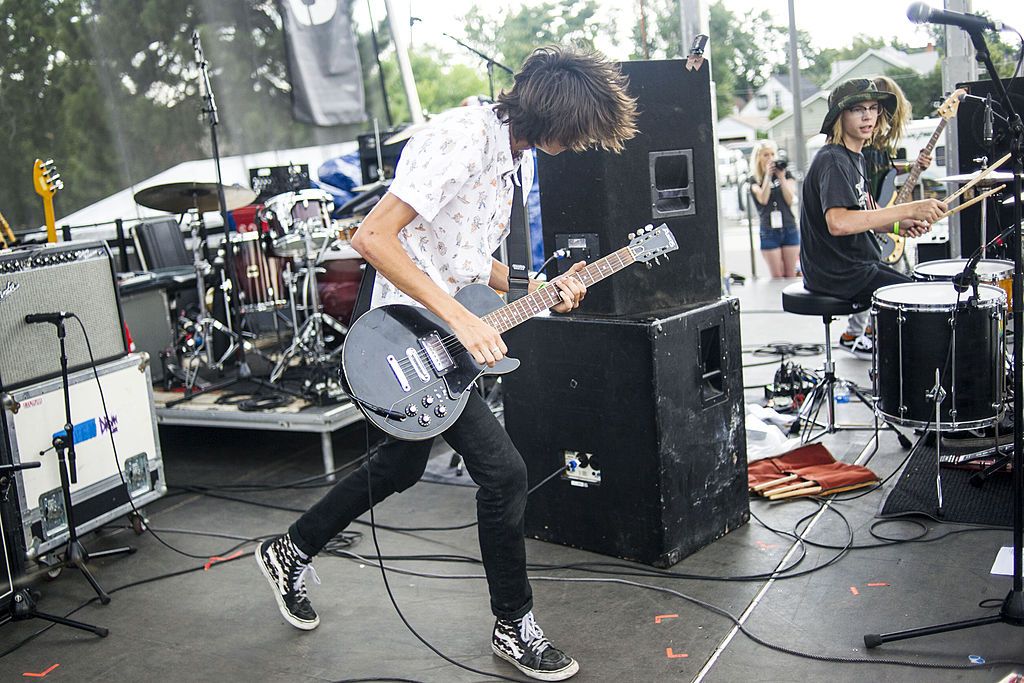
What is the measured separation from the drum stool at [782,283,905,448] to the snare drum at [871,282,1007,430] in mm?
857

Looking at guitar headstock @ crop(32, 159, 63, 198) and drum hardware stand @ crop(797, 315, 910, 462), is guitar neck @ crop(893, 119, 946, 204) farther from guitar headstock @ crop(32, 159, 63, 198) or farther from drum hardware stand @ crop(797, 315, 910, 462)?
guitar headstock @ crop(32, 159, 63, 198)

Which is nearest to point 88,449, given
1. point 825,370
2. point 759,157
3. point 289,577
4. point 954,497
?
point 289,577

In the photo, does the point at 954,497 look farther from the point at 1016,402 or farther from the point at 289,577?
the point at 289,577

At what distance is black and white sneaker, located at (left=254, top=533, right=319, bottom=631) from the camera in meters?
3.23

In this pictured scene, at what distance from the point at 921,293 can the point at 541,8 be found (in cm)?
881

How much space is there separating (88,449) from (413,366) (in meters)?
2.11

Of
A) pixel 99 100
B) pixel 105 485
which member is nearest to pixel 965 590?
pixel 105 485

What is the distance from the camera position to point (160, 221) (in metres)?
7.26

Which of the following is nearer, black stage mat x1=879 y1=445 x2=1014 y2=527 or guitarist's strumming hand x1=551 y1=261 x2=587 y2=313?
guitarist's strumming hand x1=551 y1=261 x2=587 y2=313

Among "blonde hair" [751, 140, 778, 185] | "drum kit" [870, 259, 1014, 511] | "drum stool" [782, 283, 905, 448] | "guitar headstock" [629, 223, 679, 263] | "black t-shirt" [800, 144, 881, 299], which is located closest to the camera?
"guitar headstock" [629, 223, 679, 263]

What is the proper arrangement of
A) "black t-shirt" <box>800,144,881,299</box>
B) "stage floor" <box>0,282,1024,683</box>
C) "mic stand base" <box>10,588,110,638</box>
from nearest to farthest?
1. "stage floor" <box>0,282,1024,683</box>
2. "mic stand base" <box>10,588,110,638</box>
3. "black t-shirt" <box>800,144,881,299</box>

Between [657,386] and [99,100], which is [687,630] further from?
[99,100]

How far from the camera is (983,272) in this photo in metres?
4.26

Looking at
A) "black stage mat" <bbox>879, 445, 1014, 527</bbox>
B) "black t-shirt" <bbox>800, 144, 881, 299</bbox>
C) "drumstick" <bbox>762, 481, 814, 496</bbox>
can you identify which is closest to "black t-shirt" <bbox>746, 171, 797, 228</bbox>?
"black t-shirt" <bbox>800, 144, 881, 299</bbox>
